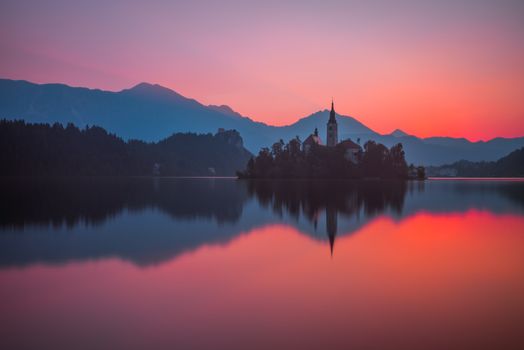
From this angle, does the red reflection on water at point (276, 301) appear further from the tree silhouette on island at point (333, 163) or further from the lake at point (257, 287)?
the tree silhouette on island at point (333, 163)

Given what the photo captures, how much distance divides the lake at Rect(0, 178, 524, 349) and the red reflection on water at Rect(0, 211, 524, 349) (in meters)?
0.05

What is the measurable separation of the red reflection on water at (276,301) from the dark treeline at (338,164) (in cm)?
11827

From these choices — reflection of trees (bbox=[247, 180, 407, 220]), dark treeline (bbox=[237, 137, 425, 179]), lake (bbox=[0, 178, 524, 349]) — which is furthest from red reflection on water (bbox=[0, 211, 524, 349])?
dark treeline (bbox=[237, 137, 425, 179])

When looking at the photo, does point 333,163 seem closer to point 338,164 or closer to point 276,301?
point 338,164

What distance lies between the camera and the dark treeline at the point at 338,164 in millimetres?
136375

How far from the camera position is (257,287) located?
41.3 ft

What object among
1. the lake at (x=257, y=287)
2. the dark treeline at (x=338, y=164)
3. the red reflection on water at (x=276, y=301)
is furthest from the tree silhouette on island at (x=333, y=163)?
the red reflection on water at (x=276, y=301)

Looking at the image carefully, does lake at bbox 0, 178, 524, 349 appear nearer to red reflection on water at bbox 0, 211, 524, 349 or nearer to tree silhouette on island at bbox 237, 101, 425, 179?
red reflection on water at bbox 0, 211, 524, 349

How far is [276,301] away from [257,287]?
1.57 m

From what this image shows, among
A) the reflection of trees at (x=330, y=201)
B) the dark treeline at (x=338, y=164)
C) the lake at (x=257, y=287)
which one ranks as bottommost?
the lake at (x=257, y=287)

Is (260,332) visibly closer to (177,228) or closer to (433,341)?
(433,341)

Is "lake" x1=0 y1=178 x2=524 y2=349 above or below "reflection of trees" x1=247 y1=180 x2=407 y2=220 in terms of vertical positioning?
below

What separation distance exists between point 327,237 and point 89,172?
186354 millimetres

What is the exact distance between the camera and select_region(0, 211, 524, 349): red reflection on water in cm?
869
